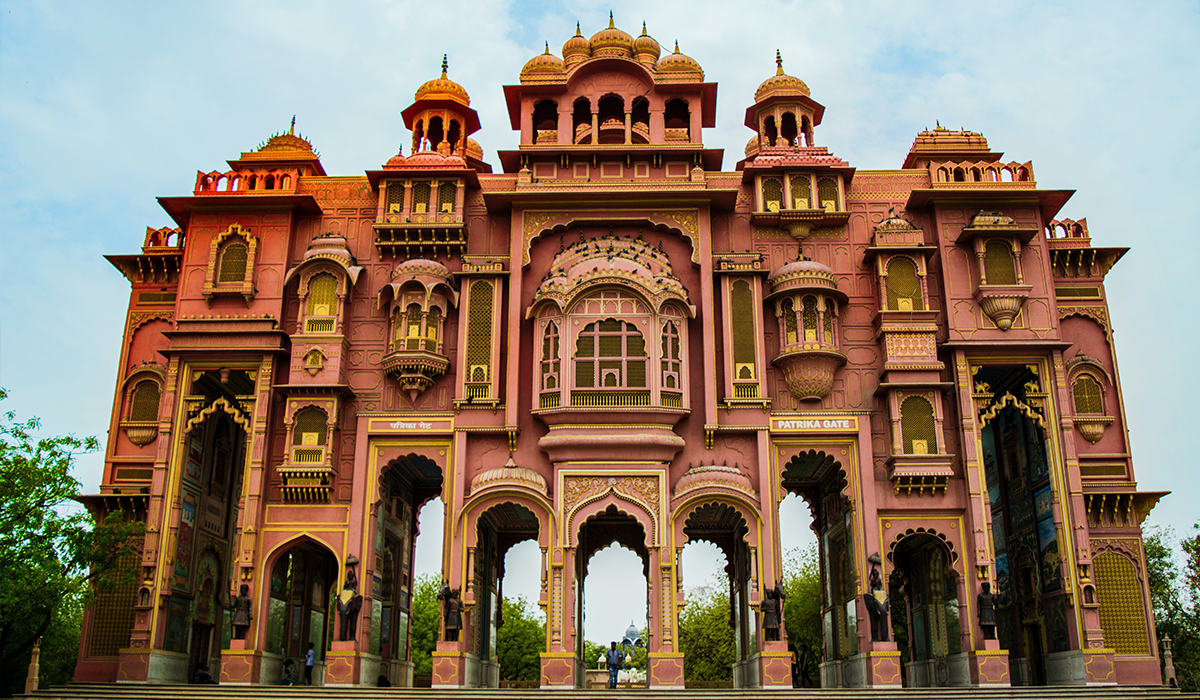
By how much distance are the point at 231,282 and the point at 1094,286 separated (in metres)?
26.7

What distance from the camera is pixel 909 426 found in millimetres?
27203

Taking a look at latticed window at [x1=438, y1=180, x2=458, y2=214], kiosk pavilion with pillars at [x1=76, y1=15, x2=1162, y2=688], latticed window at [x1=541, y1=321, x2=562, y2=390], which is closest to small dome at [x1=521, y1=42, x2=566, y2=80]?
kiosk pavilion with pillars at [x1=76, y1=15, x2=1162, y2=688]

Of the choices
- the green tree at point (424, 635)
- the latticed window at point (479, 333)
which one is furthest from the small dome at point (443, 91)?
the green tree at point (424, 635)

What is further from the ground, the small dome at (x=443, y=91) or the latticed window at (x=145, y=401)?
the small dome at (x=443, y=91)

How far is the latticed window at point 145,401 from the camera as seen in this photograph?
95.7ft

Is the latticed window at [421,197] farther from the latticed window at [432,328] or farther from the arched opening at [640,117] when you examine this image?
the arched opening at [640,117]

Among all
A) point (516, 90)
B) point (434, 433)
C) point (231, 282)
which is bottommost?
point (434, 433)

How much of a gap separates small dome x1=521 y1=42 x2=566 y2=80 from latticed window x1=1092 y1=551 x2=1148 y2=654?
871 inches

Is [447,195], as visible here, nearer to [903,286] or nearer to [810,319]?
[810,319]

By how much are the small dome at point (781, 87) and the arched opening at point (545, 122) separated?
687 centimetres

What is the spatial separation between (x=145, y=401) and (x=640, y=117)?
18.3 m

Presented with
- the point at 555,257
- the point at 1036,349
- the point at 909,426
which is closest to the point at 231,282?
the point at 555,257

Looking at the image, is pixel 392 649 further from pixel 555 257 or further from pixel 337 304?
pixel 555 257

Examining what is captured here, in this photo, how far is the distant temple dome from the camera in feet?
105
